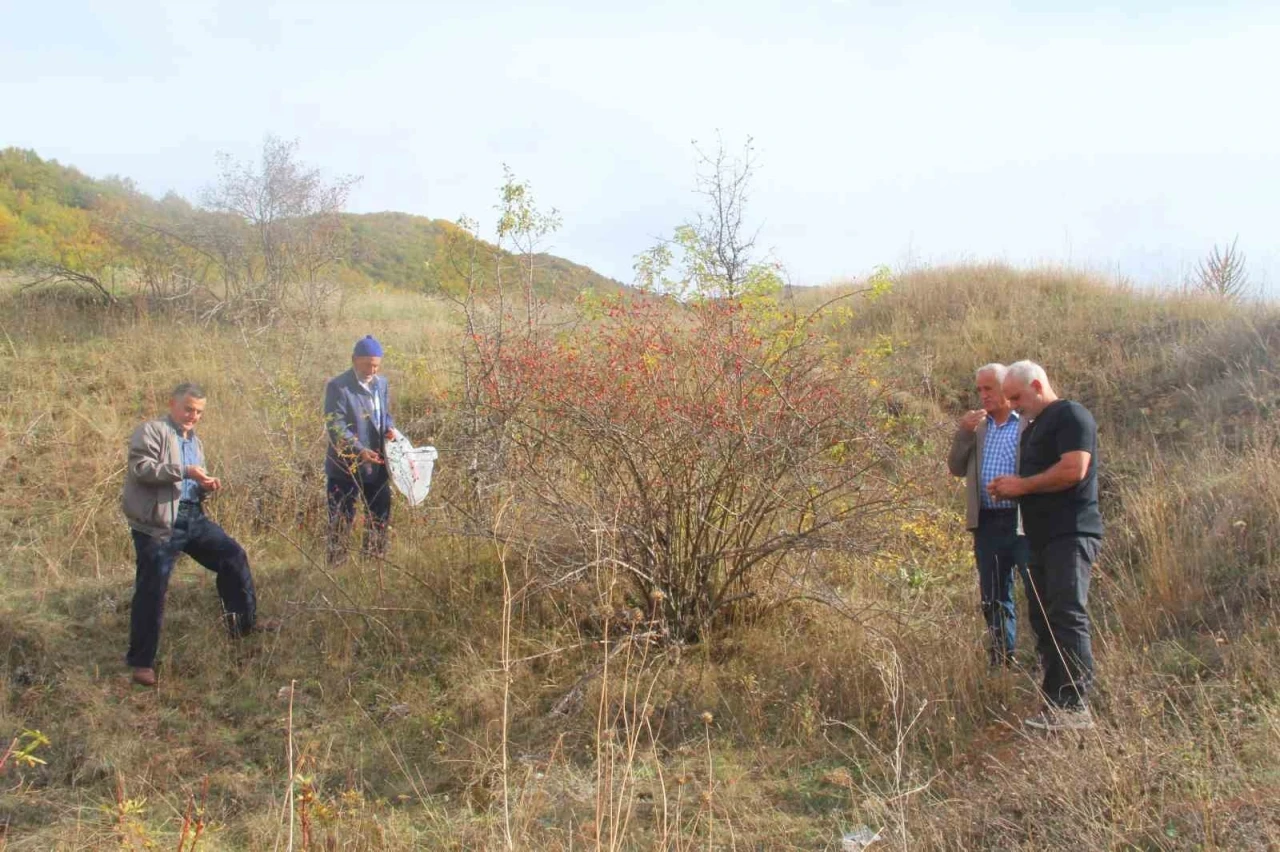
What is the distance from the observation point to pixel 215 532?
5676 mm

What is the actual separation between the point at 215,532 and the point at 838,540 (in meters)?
3.69

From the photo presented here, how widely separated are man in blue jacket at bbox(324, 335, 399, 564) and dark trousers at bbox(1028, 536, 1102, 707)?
414 cm

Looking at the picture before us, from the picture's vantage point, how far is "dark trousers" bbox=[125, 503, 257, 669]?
5.36 metres

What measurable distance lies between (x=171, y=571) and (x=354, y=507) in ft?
4.47

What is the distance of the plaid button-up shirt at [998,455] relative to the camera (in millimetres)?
4855

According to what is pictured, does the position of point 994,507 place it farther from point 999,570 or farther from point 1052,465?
point 1052,465

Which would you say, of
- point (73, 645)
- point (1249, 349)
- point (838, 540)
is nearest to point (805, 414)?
point (838, 540)

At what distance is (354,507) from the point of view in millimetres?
6652

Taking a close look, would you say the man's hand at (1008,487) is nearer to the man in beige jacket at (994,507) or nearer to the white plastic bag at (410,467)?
the man in beige jacket at (994,507)

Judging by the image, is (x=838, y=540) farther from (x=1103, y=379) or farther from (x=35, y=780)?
(x=1103, y=379)

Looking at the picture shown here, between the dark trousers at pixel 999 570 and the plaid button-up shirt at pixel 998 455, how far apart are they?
0.29ft

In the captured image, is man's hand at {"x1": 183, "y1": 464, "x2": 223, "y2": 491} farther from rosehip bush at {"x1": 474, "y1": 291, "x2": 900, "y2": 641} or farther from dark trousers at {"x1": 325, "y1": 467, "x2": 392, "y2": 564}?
rosehip bush at {"x1": 474, "y1": 291, "x2": 900, "y2": 641}

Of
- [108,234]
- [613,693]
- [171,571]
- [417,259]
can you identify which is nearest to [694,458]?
[613,693]

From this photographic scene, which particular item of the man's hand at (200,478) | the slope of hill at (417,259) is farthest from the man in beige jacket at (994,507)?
the man's hand at (200,478)
